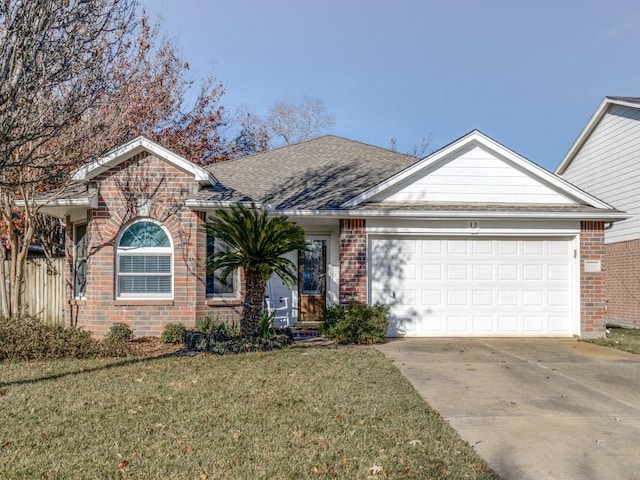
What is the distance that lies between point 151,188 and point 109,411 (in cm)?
614

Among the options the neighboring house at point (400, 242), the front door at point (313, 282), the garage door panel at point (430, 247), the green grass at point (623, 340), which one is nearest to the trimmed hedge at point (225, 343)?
the neighboring house at point (400, 242)

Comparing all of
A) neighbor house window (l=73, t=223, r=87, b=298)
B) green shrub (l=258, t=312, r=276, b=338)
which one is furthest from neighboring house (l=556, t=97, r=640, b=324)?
neighbor house window (l=73, t=223, r=87, b=298)

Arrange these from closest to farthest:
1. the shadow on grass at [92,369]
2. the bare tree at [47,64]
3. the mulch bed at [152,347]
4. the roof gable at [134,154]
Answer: the bare tree at [47,64] < the shadow on grass at [92,369] < the mulch bed at [152,347] < the roof gable at [134,154]

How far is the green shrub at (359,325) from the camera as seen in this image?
397 inches

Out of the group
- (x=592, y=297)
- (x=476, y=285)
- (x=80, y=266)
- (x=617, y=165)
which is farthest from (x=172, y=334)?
A: (x=617, y=165)

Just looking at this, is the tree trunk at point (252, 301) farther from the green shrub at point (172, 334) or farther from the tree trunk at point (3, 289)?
the tree trunk at point (3, 289)

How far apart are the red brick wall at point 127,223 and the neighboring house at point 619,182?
12276 millimetres

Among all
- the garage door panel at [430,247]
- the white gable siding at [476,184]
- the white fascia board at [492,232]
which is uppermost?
the white gable siding at [476,184]

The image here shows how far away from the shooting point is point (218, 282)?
10930mm

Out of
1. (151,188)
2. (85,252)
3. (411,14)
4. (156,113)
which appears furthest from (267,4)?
(156,113)

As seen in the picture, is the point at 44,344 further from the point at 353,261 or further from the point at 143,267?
the point at 353,261

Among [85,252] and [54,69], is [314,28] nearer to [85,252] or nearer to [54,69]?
[85,252]

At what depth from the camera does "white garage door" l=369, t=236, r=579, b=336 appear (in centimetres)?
1105

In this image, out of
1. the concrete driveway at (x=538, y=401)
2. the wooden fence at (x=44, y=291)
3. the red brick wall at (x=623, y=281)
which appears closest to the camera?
the concrete driveway at (x=538, y=401)
